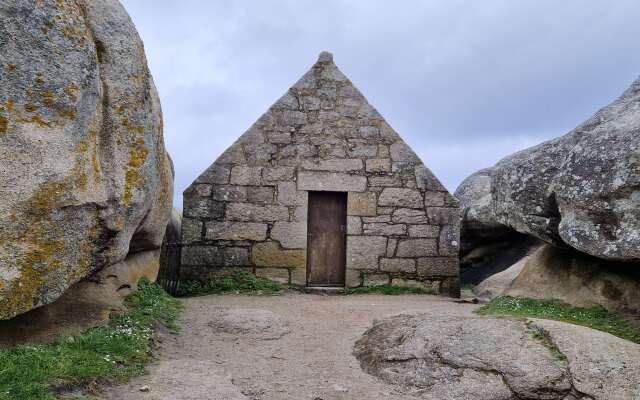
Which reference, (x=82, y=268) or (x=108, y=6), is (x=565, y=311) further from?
(x=108, y=6)

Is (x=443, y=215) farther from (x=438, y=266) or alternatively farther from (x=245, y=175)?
(x=245, y=175)

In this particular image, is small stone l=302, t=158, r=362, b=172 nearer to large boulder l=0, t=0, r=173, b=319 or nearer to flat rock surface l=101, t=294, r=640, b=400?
flat rock surface l=101, t=294, r=640, b=400

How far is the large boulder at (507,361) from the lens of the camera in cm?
Result: 333

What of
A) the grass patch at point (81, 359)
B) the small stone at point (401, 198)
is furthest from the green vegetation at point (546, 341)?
the small stone at point (401, 198)

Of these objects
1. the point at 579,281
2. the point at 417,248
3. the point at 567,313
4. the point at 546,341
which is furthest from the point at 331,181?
the point at 546,341

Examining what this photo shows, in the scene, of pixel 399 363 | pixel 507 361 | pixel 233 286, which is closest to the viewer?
pixel 507 361

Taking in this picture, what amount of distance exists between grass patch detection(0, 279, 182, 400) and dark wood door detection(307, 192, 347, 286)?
3643mm

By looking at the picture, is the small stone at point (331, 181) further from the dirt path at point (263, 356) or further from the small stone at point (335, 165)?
the dirt path at point (263, 356)

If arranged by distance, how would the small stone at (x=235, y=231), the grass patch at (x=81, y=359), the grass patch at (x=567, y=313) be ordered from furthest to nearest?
the small stone at (x=235, y=231) < the grass patch at (x=567, y=313) < the grass patch at (x=81, y=359)

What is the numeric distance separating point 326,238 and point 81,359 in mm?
4983

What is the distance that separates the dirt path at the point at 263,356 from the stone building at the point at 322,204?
148 cm

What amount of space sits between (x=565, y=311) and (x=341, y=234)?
379cm

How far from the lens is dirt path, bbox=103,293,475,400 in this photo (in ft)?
11.0

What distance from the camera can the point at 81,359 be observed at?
3.23 m
